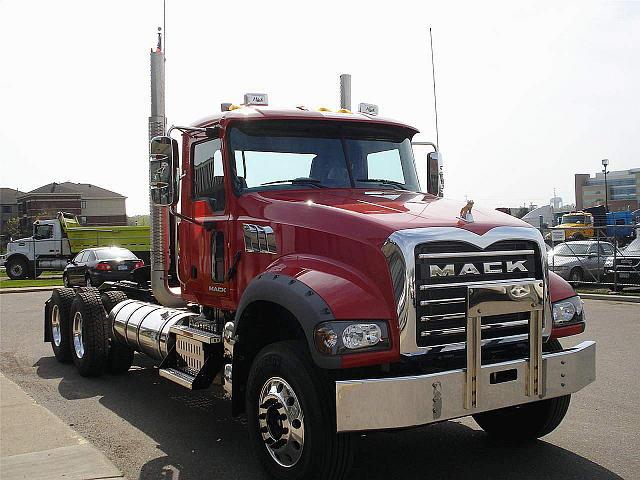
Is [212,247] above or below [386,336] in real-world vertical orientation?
above

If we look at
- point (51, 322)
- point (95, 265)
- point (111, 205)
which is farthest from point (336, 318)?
point (111, 205)

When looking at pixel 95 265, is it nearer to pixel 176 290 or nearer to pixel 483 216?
pixel 176 290

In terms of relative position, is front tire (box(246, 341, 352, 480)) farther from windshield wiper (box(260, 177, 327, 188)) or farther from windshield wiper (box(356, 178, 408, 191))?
windshield wiper (box(356, 178, 408, 191))

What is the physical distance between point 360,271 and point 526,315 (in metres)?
1.20

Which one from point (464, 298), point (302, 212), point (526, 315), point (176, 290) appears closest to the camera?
point (464, 298)

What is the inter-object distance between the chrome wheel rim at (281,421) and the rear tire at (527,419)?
5.36ft

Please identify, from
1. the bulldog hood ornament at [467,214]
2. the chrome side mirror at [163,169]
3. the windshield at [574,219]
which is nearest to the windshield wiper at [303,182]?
the chrome side mirror at [163,169]

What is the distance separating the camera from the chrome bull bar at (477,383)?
12.9 feet

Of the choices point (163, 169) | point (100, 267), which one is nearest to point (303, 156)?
point (163, 169)

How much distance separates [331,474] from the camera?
163 inches

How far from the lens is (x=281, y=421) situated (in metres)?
4.45

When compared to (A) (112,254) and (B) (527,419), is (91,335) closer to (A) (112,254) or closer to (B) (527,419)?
(B) (527,419)

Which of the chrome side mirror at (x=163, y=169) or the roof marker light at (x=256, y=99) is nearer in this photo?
the chrome side mirror at (x=163, y=169)

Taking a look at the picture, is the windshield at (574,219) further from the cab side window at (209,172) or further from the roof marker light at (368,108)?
the cab side window at (209,172)
